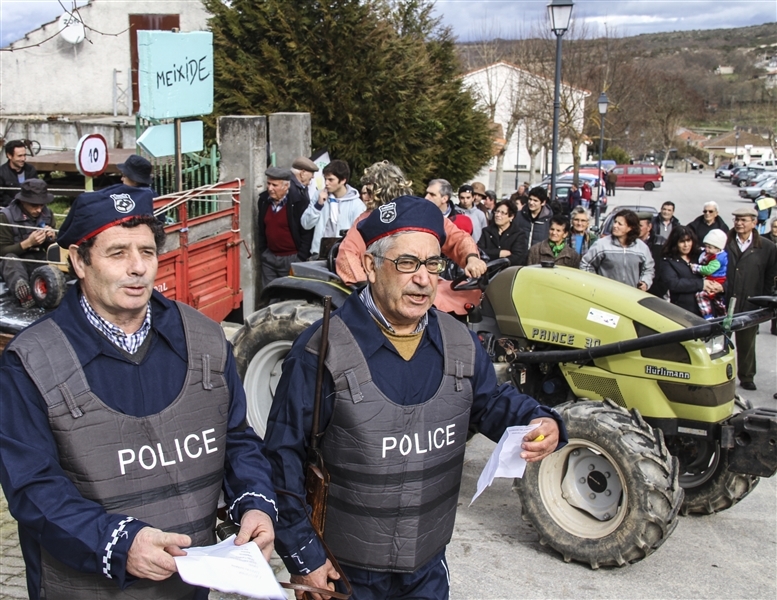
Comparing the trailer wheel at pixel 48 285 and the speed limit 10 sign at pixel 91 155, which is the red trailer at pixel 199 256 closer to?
the trailer wheel at pixel 48 285

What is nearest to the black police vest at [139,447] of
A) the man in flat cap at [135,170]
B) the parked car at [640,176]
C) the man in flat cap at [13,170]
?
the man in flat cap at [135,170]

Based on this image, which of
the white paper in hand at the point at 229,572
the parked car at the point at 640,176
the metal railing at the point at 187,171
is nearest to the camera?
the white paper in hand at the point at 229,572

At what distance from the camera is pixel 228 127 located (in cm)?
920

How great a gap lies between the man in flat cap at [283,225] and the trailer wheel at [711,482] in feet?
14.7

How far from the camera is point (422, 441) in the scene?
2.65 m

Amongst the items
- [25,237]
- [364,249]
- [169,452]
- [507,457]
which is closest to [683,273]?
[364,249]

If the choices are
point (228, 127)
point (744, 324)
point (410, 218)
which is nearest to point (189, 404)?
point (410, 218)

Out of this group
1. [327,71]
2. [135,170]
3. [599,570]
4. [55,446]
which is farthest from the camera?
[327,71]

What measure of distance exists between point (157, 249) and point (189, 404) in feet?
1.61

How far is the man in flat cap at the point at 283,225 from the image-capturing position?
838cm

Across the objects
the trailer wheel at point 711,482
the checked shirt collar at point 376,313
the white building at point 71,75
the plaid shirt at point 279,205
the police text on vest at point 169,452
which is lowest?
the trailer wheel at point 711,482

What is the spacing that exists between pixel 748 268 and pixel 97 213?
7726 millimetres

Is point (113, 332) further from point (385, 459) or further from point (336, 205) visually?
point (336, 205)

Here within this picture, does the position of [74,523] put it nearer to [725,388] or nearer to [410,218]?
[410,218]
